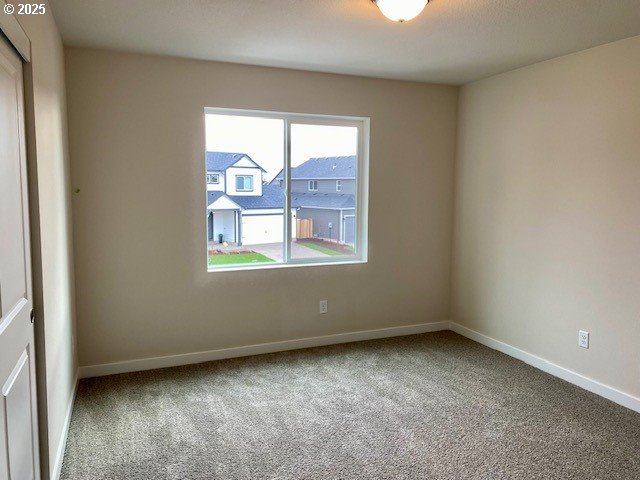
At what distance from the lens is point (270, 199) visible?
155 inches

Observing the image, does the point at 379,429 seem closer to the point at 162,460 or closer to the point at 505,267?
the point at 162,460

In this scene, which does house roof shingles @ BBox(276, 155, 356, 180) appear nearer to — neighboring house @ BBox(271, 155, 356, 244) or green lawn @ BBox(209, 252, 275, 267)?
neighboring house @ BBox(271, 155, 356, 244)

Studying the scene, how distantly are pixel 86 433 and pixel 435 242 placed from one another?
329cm

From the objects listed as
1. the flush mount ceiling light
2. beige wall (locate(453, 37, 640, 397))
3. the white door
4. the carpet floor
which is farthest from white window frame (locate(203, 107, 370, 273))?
the white door

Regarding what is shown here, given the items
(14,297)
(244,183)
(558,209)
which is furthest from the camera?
(244,183)

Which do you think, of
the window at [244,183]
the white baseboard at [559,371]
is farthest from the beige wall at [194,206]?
the white baseboard at [559,371]

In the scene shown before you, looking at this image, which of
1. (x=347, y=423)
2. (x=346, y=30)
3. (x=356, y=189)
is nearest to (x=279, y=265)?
(x=356, y=189)

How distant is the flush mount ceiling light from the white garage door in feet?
6.75

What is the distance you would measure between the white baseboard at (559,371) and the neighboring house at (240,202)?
2078 millimetres

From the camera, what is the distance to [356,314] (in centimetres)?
421

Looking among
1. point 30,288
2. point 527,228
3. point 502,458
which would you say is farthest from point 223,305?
point 527,228

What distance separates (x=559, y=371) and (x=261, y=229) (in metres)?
2.63

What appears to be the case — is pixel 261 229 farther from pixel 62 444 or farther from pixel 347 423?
pixel 62 444

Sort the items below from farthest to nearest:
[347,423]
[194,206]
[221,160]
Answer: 1. [221,160]
2. [194,206]
3. [347,423]
